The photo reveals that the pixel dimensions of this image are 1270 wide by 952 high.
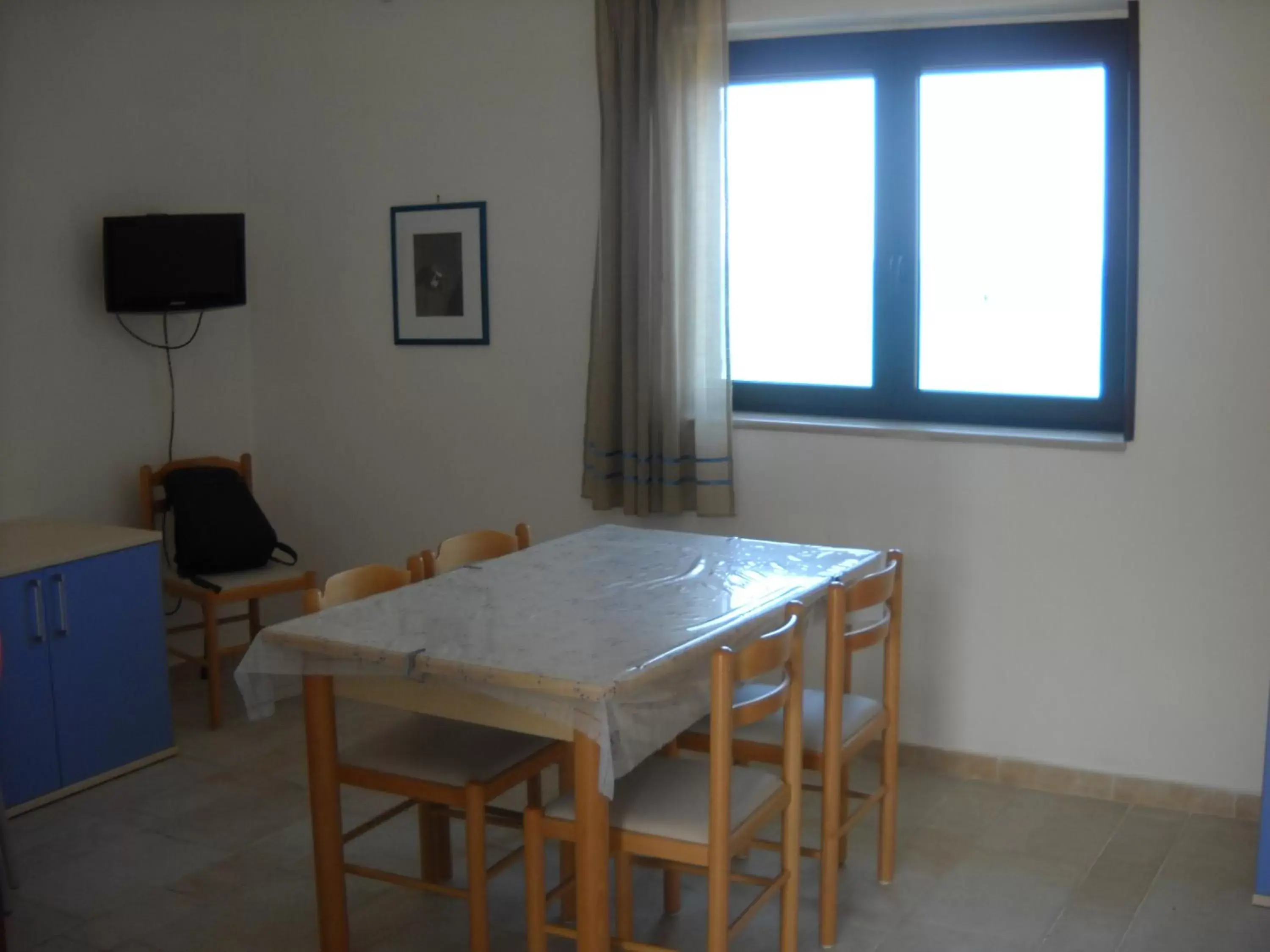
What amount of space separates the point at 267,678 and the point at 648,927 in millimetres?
1073

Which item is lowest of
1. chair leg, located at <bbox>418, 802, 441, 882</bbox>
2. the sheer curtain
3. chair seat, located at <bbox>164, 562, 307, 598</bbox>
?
chair leg, located at <bbox>418, 802, 441, 882</bbox>

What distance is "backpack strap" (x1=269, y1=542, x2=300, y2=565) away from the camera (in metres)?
4.88

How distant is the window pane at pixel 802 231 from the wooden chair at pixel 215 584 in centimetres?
171

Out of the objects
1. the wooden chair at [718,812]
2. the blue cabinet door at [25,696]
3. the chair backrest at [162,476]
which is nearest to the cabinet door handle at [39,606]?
the blue cabinet door at [25,696]

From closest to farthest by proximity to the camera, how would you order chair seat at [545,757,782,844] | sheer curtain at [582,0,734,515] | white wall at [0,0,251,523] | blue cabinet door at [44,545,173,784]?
chair seat at [545,757,782,844] < blue cabinet door at [44,545,173,784] < sheer curtain at [582,0,734,515] < white wall at [0,0,251,523]

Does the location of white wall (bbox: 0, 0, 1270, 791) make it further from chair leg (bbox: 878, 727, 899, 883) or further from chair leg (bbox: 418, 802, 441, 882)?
chair leg (bbox: 418, 802, 441, 882)

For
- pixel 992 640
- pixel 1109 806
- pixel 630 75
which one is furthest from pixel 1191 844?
pixel 630 75

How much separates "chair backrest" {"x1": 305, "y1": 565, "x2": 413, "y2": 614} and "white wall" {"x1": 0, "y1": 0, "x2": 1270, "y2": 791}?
148 cm

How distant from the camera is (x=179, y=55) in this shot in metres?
4.95

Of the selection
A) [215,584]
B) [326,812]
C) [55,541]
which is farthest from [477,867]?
[215,584]

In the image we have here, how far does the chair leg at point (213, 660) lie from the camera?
4477 mm

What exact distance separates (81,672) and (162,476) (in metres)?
1.05

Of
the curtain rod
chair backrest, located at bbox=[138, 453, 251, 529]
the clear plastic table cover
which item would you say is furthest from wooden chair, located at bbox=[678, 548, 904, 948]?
chair backrest, located at bbox=[138, 453, 251, 529]

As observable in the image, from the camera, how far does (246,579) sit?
4641 mm
